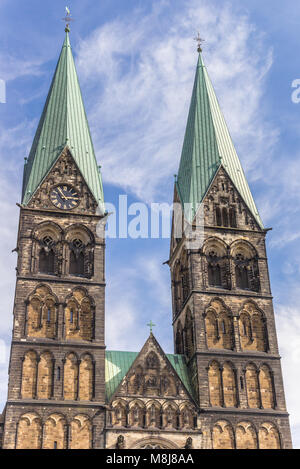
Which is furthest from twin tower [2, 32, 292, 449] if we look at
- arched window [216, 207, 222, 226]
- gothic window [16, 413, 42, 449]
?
arched window [216, 207, 222, 226]

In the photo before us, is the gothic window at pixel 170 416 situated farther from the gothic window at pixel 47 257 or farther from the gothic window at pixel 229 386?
the gothic window at pixel 47 257

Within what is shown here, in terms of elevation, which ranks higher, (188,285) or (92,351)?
(188,285)

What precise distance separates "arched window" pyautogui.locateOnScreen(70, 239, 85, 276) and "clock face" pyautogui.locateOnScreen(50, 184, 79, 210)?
235cm

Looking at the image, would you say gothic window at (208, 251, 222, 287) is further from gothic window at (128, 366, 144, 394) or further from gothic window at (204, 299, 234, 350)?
gothic window at (128, 366, 144, 394)

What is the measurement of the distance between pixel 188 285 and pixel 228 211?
5.64 meters

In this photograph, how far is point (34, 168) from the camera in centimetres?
4666

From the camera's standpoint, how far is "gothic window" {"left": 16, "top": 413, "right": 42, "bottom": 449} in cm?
3731

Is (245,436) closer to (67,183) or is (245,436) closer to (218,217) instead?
(218,217)

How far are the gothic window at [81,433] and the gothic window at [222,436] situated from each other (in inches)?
264

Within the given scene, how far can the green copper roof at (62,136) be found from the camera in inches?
1831
